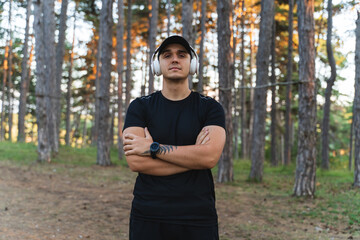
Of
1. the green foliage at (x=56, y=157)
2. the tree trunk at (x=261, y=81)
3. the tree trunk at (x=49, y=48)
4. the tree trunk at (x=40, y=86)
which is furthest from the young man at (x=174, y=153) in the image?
the tree trunk at (x=49, y=48)

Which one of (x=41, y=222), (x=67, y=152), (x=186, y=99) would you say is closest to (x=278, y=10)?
(x=67, y=152)

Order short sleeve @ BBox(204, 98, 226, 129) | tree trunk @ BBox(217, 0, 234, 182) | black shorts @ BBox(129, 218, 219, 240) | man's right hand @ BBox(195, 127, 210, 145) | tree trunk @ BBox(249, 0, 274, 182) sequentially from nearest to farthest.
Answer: black shorts @ BBox(129, 218, 219, 240) → man's right hand @ BBox(195, 127, 210, 145) → short sleeve @ BBox(204, 98, 226, 129) → tree trunk @ BBox(217, 0, 234, 182) → tree trunk @ BBox(249, 0, 274, 182)

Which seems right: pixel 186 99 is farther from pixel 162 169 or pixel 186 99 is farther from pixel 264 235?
pixel 264 235

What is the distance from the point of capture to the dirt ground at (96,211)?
6355 millimetres

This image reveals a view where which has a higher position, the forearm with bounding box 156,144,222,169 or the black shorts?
the forearm with bounding box 156,144,222,169

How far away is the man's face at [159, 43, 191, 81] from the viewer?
2.51 metres

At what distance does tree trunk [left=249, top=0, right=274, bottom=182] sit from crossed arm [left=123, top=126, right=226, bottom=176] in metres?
10.6

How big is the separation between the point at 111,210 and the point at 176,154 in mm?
6195

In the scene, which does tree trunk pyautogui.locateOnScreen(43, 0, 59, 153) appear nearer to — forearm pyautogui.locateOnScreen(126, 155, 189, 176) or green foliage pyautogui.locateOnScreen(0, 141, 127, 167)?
green foliage pyautogui.locateOnScreen(0, 141, 127, 167)

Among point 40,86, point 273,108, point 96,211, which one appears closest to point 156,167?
point 96,211

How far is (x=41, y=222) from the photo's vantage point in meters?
6.76

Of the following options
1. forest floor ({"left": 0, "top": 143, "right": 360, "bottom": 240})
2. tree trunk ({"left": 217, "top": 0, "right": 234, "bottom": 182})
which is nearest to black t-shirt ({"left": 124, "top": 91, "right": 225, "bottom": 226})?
forest floor ({"left": 0, "top": 143, "right": 360, "bottom": 240})

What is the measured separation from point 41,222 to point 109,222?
1.32 meters

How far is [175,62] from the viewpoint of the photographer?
2.52m
